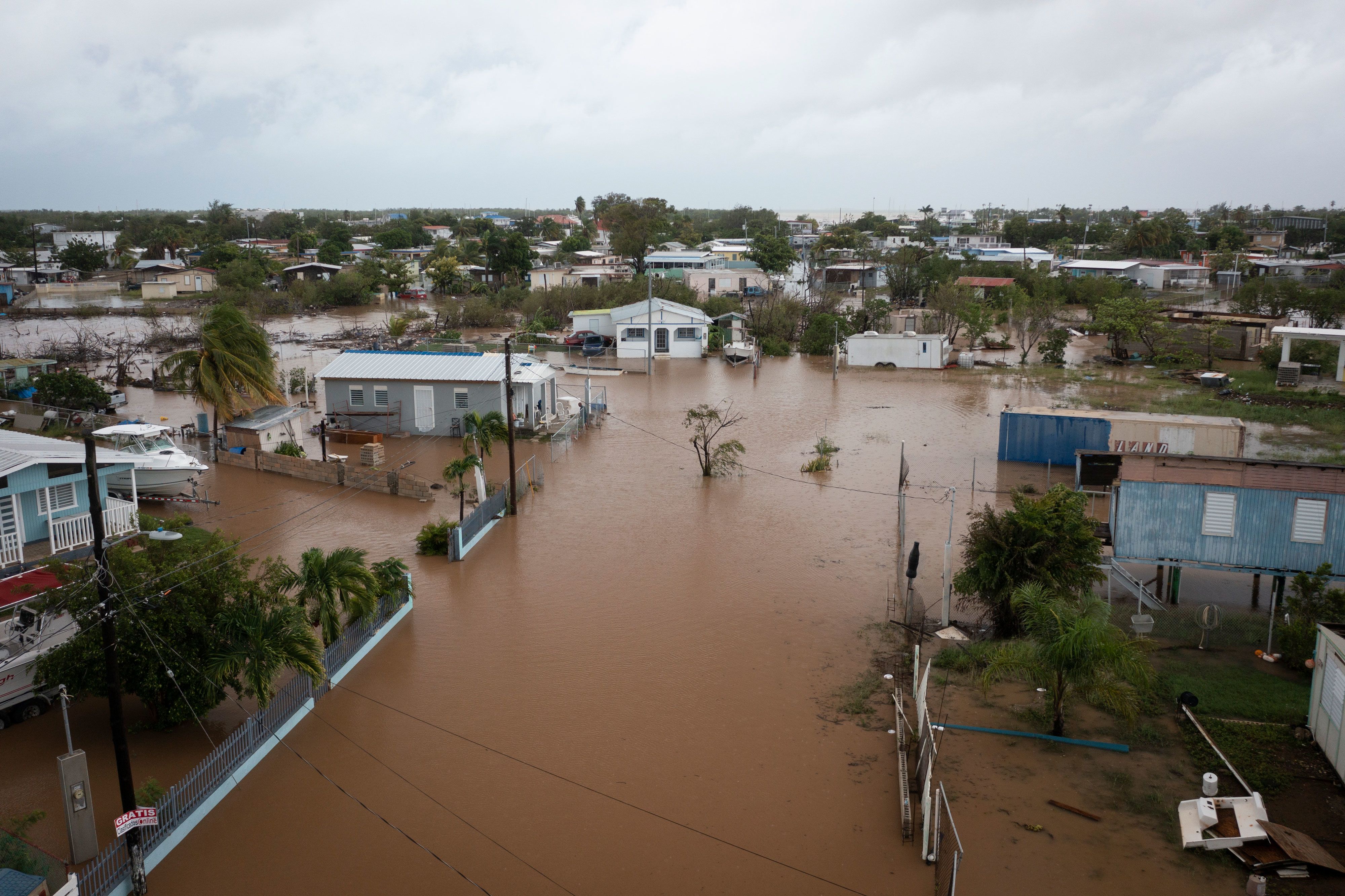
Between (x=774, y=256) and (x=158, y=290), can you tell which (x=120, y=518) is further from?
(x=774, y=256)

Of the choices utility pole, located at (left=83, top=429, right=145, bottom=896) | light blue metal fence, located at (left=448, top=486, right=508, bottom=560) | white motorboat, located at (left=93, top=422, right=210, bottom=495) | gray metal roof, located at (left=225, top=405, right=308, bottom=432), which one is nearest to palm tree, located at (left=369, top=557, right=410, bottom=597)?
light blue metal fence, located at (left=448, top=486, right=508, bottom=560)

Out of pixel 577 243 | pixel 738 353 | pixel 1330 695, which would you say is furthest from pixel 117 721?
pixel 577 243

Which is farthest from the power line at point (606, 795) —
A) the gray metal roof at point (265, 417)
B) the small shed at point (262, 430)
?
the gray metal roof at point (265, 417)

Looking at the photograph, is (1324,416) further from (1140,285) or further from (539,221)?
(539,221)

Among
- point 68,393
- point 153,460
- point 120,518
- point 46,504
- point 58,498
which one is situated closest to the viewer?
point 46,504

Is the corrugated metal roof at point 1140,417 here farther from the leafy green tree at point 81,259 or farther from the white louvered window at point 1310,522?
the leafy green tree at point 81,259

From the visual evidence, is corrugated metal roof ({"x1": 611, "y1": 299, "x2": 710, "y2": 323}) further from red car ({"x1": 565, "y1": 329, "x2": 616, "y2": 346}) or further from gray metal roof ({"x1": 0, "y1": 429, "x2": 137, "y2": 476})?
gray metal roof ({"x1": 0, "y1": 429, "x2": 137, "y2": 476})
